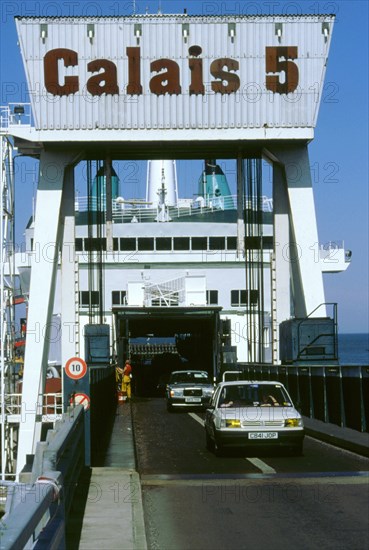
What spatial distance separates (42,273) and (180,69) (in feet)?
26.8

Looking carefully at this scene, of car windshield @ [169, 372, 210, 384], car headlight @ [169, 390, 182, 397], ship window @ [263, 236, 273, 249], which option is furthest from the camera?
ship window @ [263, 236, 273, 249]

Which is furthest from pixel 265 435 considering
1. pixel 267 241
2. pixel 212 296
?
pixel 267 241

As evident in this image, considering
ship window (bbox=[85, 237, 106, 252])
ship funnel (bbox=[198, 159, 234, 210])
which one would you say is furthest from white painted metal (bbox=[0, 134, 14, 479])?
ship funnel (bbox=[198, 159, 234, 210])

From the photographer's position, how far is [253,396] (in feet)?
65.6

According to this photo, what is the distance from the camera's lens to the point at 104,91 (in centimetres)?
3312

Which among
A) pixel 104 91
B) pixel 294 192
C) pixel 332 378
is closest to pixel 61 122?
pixel 104 91

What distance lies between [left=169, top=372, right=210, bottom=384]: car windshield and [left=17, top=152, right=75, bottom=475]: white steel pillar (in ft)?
17.7

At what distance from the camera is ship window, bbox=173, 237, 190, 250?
5850cm

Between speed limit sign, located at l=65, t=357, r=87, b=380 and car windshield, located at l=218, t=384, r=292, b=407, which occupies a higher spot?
speed limit sign, located at l=65, t=357, r=87, b=380

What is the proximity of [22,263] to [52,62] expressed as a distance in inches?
922

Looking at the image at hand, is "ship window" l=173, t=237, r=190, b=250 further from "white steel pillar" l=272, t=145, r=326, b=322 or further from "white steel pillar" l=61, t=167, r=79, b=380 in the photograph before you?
"white steel pillar" l=272, t=145, r=326, b=322

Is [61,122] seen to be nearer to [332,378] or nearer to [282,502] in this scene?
[332,378]

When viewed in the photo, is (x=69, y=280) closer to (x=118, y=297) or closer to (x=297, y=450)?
(x=118, y=297)

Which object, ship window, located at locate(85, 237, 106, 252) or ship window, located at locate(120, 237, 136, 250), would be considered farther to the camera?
ship window, located at locate(120, 237, 136, 250)
